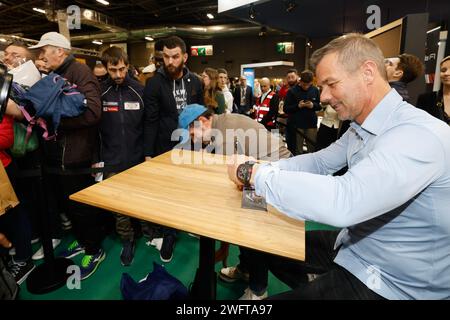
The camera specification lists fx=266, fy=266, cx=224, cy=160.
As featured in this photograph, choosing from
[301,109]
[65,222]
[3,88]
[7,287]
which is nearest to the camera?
[3,88]

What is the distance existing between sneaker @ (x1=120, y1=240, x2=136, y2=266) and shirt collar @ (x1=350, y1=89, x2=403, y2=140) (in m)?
2.12

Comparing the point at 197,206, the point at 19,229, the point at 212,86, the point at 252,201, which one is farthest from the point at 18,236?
the point at 212,86

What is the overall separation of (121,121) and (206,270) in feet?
4.97

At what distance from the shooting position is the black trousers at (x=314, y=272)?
1072 mm

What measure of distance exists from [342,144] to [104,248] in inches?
90.2

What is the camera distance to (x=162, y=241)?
8.28 feet

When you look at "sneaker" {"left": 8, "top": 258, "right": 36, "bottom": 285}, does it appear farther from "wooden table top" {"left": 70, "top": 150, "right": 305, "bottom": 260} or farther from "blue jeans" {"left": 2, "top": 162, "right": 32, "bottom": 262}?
"wooden table top" {"left": 70, "top": 150, "right": 305, "bottom": 260}

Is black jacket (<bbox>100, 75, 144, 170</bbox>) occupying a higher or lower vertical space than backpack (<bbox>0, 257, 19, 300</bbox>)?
higher

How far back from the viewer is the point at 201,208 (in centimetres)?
120

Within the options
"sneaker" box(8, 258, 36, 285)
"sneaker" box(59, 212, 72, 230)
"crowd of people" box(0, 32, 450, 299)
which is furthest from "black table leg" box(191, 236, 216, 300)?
"sneaker" box(59, 212, 72, 230)

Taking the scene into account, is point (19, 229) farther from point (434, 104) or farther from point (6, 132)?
point (434, 104)

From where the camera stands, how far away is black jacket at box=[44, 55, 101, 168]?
1975 mm
